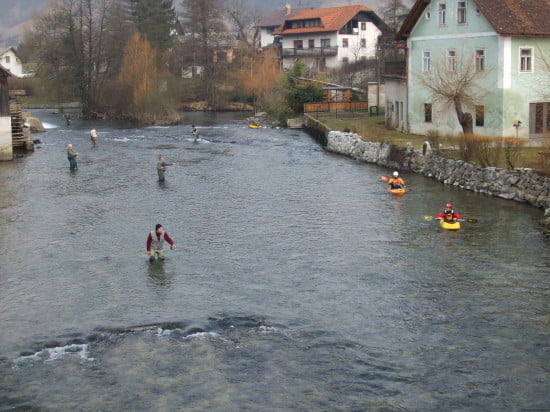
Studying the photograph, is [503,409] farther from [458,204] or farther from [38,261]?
[458,204]

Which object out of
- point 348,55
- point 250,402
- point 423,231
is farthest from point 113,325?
point 348,55

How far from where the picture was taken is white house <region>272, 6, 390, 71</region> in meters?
109

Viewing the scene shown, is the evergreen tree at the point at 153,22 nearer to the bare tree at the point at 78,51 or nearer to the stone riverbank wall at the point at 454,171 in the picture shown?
the bare tree at the point at 78,51

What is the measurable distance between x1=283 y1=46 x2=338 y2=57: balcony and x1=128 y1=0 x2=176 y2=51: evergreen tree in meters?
18.3

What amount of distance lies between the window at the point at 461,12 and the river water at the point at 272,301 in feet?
46.3

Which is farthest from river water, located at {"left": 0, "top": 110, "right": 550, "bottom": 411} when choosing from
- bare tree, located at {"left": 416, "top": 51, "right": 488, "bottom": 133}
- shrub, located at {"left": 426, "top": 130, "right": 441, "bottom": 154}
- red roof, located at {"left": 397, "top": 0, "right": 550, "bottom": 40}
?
red roof, located at {"left": 397, "top": 0, "right": 550, "bottom": 40}

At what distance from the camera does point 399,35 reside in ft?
181

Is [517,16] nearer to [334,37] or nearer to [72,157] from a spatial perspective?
[72,157]

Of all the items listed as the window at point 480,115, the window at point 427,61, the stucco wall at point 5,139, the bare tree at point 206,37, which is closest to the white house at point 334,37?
the bare tree at point 206,37

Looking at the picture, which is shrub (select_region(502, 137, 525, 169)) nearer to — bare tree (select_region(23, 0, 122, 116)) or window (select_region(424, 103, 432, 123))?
window (select_region(424, 103, 432, 123))

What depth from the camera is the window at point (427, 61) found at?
5225 cm

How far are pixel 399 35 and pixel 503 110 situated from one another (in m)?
12.1

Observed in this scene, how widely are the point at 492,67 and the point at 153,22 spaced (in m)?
75.3

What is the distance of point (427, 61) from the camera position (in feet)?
173
